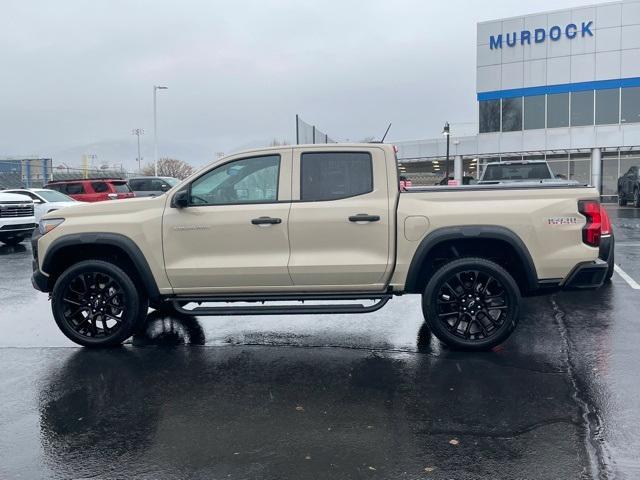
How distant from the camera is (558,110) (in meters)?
39.0

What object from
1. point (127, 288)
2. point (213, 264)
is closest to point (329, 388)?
point (213, 264)

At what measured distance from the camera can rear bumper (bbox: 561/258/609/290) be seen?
5.69 m

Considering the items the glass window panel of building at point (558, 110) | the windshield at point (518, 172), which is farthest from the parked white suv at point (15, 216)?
the glass window panel of building at point (558, 110)

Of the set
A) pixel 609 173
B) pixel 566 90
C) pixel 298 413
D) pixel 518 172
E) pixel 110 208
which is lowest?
pixel 298 413

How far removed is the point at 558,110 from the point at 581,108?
4.29 feet

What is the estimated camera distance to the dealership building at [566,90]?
122 feet

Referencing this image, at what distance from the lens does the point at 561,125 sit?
128ft

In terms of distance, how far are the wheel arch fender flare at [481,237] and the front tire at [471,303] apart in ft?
0.64

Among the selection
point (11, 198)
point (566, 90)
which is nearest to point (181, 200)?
point (11, 198)

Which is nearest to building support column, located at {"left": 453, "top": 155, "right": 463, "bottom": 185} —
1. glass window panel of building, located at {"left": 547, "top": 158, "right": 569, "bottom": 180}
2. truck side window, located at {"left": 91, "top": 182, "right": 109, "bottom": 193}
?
glass window panel of building, located at {"left": 547, "top": 158, "right": 569, "bottom": 180}

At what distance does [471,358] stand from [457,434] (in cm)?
169

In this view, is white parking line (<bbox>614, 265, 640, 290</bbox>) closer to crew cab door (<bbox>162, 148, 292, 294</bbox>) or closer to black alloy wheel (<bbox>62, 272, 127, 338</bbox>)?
crew cab door (<bbox>162, 148, 292, 294</bbox>)

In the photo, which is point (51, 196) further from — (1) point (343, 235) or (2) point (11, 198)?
(1) point (343, 235)

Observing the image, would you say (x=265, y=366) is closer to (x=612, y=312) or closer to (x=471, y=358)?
(x=471, y=358)
